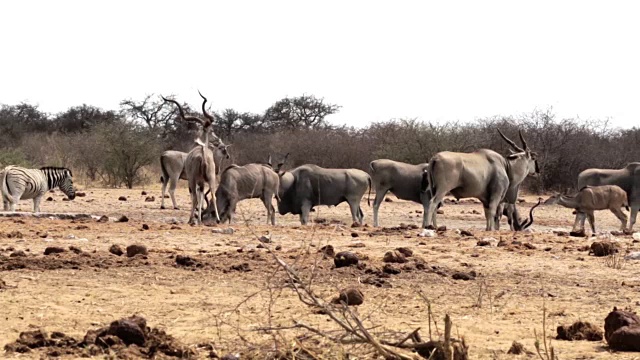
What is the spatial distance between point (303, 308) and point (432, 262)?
3262 mm

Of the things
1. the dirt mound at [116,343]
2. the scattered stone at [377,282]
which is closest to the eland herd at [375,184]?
the scattered stone at [377,282]

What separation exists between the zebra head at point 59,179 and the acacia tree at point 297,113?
31.0 meters

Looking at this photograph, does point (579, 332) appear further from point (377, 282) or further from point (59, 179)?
point (59, 179)

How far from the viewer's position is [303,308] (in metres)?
6.83

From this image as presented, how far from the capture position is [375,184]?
2055 cm

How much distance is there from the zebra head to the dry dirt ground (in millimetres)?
7505

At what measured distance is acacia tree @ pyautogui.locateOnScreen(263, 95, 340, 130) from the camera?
53.1 meters

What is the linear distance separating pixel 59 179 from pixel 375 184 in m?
6.77

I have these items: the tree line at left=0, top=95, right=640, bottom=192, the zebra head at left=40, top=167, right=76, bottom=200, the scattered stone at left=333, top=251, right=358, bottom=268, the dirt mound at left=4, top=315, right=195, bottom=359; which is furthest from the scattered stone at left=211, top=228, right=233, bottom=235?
the tree line at left=0, top=95, right=640, bottom=192

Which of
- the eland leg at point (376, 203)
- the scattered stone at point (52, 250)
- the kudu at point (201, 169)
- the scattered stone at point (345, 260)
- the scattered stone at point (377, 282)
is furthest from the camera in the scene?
the eland leg at point (376, 203)

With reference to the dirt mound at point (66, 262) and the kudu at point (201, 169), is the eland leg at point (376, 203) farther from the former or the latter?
the dirt mound at point (66, 262)

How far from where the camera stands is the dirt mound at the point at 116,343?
17.4 ft

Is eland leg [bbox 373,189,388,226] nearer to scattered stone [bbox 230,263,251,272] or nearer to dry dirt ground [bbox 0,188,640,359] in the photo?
dry dirt ground [bbox 0,188,640,359]

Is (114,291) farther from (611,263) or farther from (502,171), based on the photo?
(502,171)
